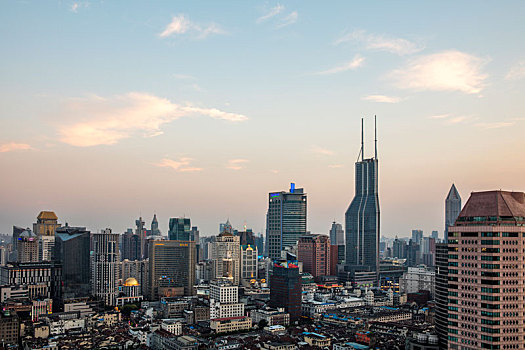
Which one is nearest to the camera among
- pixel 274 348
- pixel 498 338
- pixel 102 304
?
pixel 498 338

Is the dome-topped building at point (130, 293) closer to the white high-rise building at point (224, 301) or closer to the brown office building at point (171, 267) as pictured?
the brown office building at point (171, 267)

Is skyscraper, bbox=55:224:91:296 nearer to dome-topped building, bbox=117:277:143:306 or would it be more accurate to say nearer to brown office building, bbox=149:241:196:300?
dome-topped building, bbox=117:277:143:306

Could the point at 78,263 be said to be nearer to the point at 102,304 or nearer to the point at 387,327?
the point at 102,304

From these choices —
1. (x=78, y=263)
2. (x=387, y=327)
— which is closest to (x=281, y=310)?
(x=387, y=327)

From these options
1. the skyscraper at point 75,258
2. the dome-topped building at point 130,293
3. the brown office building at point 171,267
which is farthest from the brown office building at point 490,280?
the skyscraper at point 75,258

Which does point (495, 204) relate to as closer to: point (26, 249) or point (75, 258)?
point (75, 258)

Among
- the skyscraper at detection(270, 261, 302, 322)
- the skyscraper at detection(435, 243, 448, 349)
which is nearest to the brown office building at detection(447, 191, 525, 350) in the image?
the skyscraper at detection(435, 243, 448, 349)

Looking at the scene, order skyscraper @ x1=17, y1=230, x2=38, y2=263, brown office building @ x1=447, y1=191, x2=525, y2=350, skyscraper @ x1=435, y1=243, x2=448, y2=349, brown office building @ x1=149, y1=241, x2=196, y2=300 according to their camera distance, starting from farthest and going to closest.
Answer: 1. skyscraper @ x1=17, y1=230, x2=38, y2=263
2. brown office building @ x1=149, y1=241, x2=196, y2=300
3. skyscraper @ x1=435, y1=243, x2=448, y2=349
4. brown office building @ x1=447, y1=191, x2=525, y2=350
